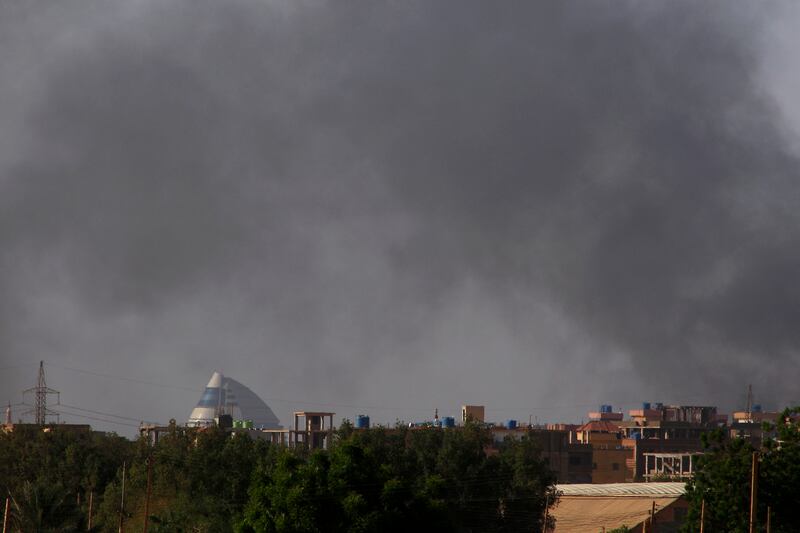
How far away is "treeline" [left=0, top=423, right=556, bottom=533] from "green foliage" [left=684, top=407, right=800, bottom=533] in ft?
40.9

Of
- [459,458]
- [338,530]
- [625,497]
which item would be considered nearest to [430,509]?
[338,530]

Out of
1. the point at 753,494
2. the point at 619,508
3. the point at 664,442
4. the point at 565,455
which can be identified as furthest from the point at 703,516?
the point at 664,442

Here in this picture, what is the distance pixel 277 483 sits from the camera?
2231 inches

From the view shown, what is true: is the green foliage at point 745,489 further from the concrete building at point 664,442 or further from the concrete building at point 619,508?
the concrete building at point 664,442

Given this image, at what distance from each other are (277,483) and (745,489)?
70.7ft

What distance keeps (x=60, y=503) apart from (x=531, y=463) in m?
36.2

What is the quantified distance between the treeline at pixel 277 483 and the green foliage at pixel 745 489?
40.9ft

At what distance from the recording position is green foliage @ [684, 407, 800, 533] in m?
58.4

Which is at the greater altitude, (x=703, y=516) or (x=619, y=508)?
(x=703, y=516)

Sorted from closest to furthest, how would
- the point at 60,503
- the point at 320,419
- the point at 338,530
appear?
the point at 338,530, the point at 60,503, the point at 320,419

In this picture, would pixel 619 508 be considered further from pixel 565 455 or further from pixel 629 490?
pixel 565 455

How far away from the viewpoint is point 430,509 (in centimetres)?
5709

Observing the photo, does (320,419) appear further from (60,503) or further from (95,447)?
(60,503)

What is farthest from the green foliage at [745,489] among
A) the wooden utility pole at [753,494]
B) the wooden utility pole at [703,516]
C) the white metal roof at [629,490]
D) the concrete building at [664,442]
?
the concrete building at [664,442]
